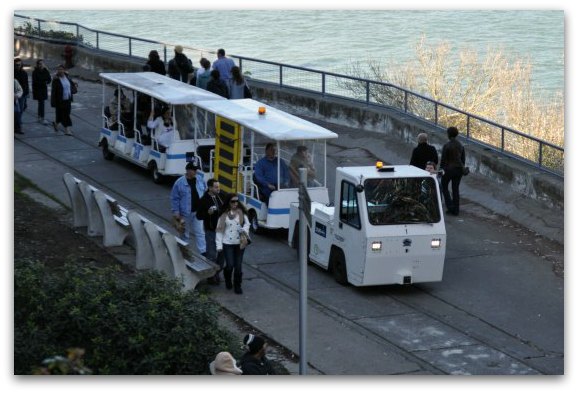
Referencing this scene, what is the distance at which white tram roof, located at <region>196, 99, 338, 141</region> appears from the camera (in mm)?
18422

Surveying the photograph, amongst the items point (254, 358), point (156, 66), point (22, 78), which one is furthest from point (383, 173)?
point (22, 78)

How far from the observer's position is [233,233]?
1557 centimetres

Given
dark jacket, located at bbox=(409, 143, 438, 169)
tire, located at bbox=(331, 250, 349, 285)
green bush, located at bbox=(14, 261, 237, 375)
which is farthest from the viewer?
dark jacket, located at bbox=(409, 143, 438, 169)

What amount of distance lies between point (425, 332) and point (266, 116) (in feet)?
20.0

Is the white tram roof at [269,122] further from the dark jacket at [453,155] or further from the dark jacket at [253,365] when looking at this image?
the dark jacket at [253,365]

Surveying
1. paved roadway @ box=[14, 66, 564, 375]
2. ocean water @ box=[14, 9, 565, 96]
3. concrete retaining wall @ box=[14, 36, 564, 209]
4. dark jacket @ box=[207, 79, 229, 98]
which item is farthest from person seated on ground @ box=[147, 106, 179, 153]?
ocean water @ box=[14, 9, 565, 96]

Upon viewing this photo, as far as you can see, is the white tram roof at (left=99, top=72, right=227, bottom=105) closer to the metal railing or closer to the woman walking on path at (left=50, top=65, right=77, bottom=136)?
the woman walking on path at (left=50, top=65, right=77, bottom=136)

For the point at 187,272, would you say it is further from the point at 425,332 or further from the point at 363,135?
the point at 363,135

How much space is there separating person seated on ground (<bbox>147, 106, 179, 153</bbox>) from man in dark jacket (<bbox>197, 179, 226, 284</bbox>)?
5.70 meters

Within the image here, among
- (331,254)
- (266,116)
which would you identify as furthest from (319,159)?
(331,254)

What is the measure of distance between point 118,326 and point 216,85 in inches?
486

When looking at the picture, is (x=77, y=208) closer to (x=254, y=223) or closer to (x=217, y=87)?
(x=254, y=223)

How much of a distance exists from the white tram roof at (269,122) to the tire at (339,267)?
8.43 feet

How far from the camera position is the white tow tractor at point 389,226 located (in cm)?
1566
